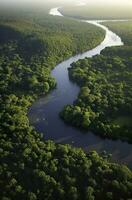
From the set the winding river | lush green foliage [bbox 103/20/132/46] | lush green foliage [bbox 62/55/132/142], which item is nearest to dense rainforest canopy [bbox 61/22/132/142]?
lush green foliage [bbox 62/55/132/142]

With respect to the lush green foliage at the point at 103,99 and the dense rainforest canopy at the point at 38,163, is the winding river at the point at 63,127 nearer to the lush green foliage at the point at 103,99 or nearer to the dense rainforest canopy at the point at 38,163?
the lush green foliage at the point at 103,99

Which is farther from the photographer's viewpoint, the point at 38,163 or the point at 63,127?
the point at 63,127

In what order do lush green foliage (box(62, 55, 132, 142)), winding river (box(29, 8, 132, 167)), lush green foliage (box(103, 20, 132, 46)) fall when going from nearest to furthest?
winding river (box(29, 8, 132, 167)), lush green foliage (box(62, 55, 132, 142)), lush green foliage (box(103, 20, 132, 46))

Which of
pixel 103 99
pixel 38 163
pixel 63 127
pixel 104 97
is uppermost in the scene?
pixel 104 97

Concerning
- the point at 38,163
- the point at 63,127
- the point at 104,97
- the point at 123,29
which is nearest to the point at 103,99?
the point at 104,97

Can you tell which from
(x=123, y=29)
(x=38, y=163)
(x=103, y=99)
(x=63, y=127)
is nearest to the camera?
(x=38, y=163)

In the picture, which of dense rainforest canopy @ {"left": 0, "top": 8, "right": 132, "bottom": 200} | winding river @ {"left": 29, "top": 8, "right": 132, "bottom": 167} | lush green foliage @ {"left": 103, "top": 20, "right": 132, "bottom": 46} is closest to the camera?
dense rainforest canopy @ {"left": 0, "top": 8, "right": 132, "bottom": 200}

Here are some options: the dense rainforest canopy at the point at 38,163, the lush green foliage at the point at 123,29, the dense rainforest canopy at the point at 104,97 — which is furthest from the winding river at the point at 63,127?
the lush green foliage at the point at 123,29

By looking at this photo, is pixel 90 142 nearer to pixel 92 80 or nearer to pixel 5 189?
pixel 5 189

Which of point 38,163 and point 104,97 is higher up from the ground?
point 104,97

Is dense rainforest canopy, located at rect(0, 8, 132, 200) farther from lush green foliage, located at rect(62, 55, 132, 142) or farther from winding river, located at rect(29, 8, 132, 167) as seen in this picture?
lush green foliage, located at rect(62, 55, 132, 142)

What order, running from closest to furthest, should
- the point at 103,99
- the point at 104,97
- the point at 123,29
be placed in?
the point at 103,99 < the point at 104,97 < the point at 123,29

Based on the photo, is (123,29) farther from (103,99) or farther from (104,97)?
(103,99)
